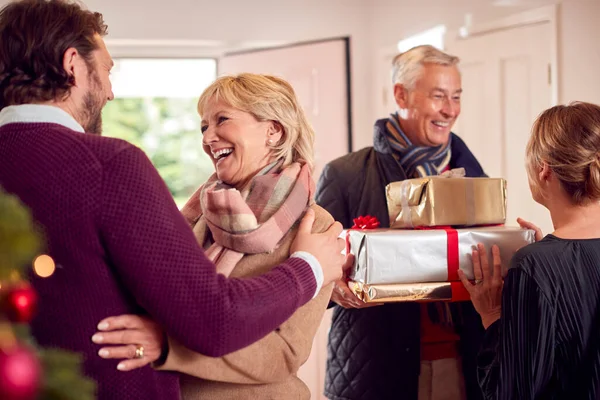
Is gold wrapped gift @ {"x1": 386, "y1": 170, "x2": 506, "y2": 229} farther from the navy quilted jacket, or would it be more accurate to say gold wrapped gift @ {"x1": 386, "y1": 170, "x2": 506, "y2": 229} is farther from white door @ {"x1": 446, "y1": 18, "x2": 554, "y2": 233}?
white door @ {"x1": 446, "y1": 18, "x2": 554, "y2": 233}

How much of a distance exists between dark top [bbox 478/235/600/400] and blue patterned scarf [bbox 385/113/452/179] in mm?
810

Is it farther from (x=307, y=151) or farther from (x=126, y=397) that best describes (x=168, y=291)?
(x=307, y=151)

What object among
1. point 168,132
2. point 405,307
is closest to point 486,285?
point 405,307

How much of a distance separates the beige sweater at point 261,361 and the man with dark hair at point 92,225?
11 centimetres

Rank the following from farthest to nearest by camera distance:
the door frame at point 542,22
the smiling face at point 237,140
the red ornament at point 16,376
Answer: the door frame at point 542,22 → the smiling face at point 237,140 → the red ornament at point 16,376

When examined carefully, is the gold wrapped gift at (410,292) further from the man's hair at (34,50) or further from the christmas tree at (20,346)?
the christmas tree at (20,346)

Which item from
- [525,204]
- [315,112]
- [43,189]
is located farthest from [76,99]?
[315,112]

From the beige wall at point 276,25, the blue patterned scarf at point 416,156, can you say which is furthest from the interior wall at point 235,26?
the blue patterned scarf at point 416,156

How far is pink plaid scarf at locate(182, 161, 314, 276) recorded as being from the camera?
4.66 feet

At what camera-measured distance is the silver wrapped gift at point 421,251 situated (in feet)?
5.62

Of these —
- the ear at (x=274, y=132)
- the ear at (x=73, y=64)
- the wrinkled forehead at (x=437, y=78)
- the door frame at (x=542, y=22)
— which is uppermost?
the door frame at (x=542, y=22)

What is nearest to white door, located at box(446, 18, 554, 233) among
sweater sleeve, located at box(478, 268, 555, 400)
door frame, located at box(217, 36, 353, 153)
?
door frame, located at box(217, 36, 353, 153)

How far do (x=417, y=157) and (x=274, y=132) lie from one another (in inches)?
33.1

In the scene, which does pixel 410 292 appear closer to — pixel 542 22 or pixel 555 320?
pixel 555 320
